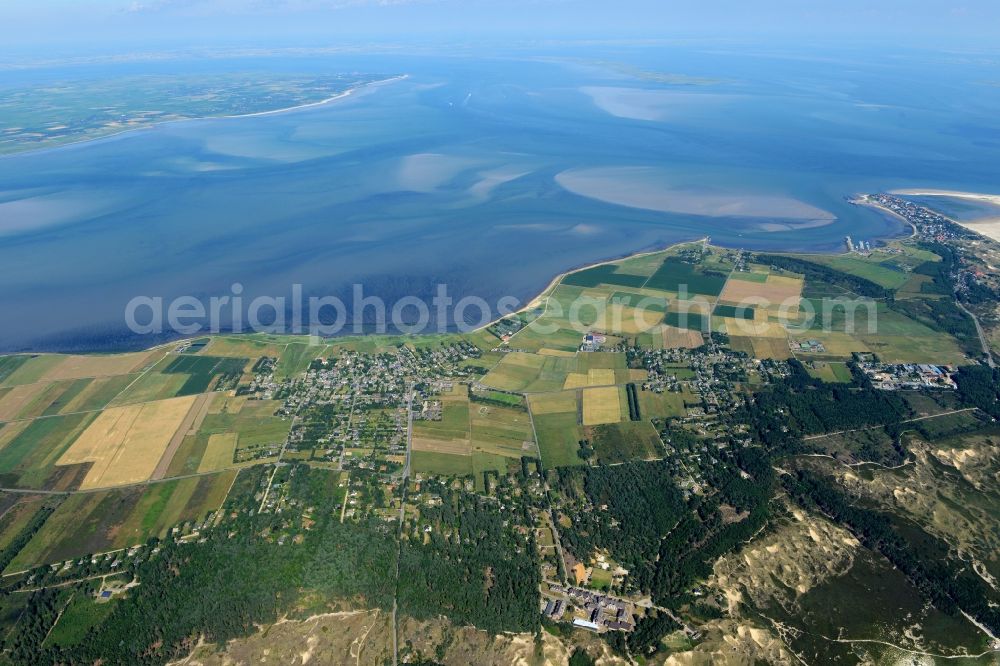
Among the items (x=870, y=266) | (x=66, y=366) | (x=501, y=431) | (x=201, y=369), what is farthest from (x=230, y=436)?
(x=870, y=266)

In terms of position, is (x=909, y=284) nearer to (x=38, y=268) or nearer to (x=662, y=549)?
(x=662, y=549)

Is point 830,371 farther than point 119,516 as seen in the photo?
Yes

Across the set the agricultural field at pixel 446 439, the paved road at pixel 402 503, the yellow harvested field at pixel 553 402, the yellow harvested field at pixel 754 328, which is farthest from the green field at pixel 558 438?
the yellow harvested field at pixel 754 328

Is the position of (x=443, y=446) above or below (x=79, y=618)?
above

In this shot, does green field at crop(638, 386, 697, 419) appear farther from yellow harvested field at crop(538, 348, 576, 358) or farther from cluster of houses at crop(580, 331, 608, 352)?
yellow harvested field at crop(538, 348, 576, 358)

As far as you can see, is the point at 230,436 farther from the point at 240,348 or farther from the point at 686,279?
the point at 686,279

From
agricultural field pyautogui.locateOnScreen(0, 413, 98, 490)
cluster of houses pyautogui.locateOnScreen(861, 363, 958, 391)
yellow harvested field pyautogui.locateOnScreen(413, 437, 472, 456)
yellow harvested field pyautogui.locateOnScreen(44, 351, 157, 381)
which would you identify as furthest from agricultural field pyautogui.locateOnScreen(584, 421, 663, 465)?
yellow harvested field pyautogui.locateOnScreen(44, 351, 157, 381)

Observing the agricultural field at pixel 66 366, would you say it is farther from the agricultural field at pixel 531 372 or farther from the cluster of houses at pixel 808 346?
the cluster of houses at pixel 808 346
